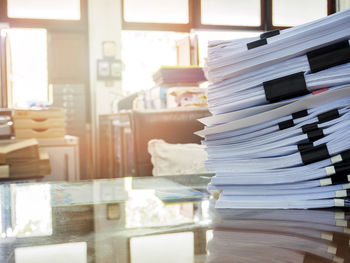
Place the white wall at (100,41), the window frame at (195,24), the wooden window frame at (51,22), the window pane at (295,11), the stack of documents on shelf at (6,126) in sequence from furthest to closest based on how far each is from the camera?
the window pane at (295,11) → the window frame at (195,24) → the white wall at (100,41) → the wooden window frame at (51,22) → the stack of documents on shelf at (6,126)

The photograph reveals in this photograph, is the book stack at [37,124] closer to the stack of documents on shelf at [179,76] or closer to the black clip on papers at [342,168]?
the stack of documents on shelf at [179,76]

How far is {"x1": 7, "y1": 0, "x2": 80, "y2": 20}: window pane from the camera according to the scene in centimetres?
589

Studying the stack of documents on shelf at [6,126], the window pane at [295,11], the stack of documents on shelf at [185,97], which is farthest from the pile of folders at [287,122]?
the window pane at [295,11]

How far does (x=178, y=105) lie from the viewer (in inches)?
104

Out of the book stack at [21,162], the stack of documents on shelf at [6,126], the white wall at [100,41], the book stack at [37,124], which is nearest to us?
the book stack at [21,162]

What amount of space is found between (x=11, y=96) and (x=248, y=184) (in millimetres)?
5885

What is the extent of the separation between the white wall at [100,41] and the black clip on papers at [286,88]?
5.58 m

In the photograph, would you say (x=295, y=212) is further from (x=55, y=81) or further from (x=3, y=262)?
(x=55, y=81)

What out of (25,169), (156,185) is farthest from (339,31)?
(25,169)

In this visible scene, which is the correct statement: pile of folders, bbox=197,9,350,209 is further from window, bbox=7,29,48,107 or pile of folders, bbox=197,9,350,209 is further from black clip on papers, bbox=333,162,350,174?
window, bbox=7,29,48,107

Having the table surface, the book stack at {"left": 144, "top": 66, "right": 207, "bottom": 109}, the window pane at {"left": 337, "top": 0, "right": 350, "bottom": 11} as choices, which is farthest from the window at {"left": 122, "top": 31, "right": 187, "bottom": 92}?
the table surface

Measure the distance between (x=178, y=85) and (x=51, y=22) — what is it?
3886 millimetres

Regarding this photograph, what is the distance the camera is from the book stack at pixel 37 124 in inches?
110

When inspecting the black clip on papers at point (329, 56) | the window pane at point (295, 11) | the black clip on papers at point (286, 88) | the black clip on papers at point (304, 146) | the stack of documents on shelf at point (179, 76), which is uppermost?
the window pane at point (295, 11)
